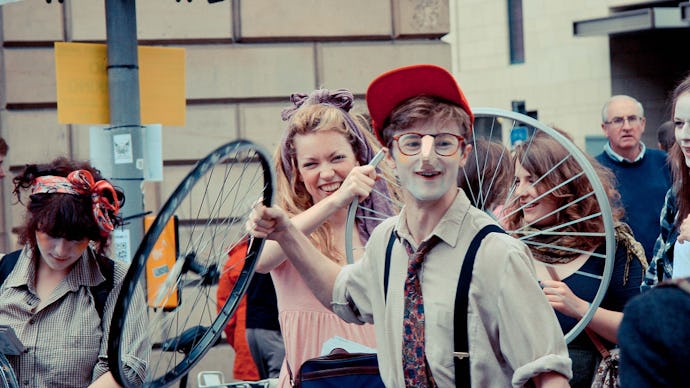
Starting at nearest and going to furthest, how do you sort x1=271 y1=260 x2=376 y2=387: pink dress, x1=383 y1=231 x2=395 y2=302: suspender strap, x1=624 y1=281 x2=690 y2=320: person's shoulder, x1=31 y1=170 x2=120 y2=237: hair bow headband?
x1=624 y1=281 x2=690 y2=320: person's shoulder
x1=383 y1=231 x2=395 y2=302: suspender strap
x1=31 y1=170 x2=120 y2=237: hair bow headband
x1=271 y1=260 x2=376 y2=387: pink dress

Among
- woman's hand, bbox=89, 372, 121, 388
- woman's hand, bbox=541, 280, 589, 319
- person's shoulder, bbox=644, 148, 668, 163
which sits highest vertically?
person's shoulder, bbox=644, 148, 668, 163

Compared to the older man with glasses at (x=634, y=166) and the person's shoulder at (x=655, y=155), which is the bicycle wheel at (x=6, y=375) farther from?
the person's shoulder at (x=655, y=155)

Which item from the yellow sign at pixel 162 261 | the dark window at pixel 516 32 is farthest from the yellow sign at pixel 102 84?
the dark window at pixel 516 32

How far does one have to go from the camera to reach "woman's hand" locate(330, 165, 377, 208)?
11.9ft

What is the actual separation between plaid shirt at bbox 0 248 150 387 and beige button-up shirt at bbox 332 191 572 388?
1050 mm

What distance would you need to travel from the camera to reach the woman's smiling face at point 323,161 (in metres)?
3.95

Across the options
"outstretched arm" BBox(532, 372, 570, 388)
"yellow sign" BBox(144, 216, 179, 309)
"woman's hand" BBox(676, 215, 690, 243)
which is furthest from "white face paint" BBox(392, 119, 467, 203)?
"yellow sign" BBox(144, 216, 179, 309)

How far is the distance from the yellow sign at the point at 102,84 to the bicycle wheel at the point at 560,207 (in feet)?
5.80

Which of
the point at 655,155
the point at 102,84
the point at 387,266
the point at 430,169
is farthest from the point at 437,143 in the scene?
the point at 655,155

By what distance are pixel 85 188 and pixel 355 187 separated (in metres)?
0.87

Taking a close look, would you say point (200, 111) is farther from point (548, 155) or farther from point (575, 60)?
point (575, 60)

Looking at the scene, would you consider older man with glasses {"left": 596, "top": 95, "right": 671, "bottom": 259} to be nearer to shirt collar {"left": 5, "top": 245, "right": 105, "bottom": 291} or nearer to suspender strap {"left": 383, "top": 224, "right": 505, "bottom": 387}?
shirt collar {"left": 5, "top": 245, "right": 105, "bottom": 291}

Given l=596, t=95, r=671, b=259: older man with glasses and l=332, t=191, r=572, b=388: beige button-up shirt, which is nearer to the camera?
l=332, t=191, r=572, b=388: beige button-up shirt

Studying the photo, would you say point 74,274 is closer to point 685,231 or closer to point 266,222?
point 266,222
